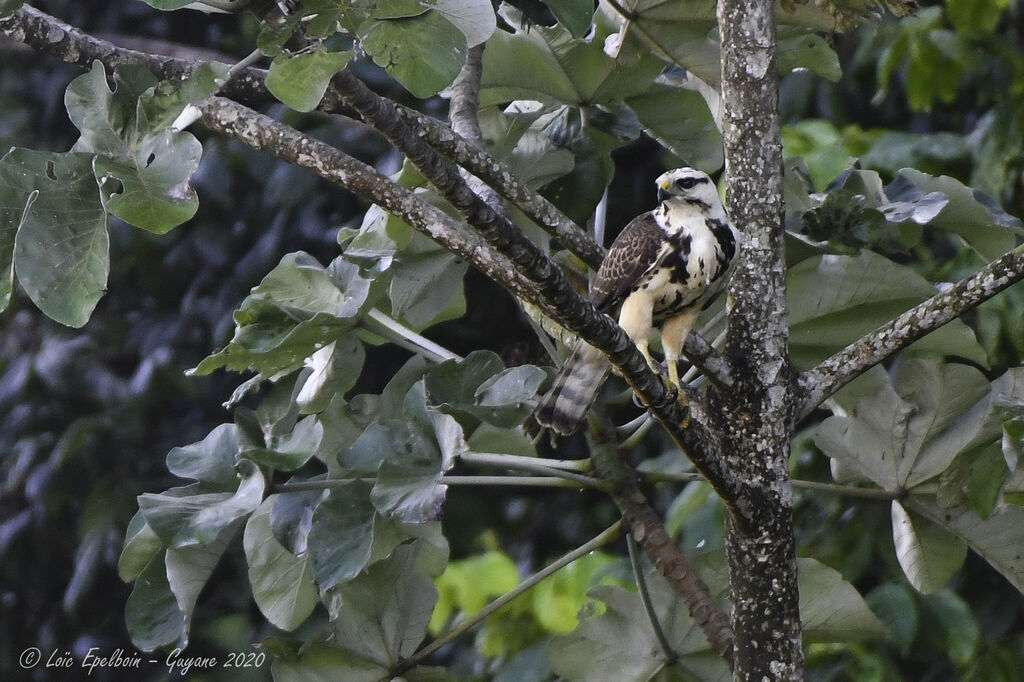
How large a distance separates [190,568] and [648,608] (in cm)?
77

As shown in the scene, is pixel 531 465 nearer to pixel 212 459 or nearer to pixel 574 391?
pixel 574 391

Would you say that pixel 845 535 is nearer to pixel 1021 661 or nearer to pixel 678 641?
pixel 1021 661

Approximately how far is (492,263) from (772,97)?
1.53 feet

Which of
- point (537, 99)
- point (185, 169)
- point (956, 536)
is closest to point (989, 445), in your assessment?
point (956, 536)

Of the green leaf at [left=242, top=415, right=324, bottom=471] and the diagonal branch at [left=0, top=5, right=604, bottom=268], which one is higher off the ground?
the diagonal branch at [left=0, top=5, right=604, bottom=268]

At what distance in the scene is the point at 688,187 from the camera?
2166mm

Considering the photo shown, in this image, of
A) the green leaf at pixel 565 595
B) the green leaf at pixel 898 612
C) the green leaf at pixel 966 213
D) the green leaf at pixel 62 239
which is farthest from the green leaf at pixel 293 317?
the green leaf at pixel 898 612

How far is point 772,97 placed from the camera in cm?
156

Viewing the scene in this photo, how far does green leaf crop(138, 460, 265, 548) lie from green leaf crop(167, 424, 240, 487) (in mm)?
70

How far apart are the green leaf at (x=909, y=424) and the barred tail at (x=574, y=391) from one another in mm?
404

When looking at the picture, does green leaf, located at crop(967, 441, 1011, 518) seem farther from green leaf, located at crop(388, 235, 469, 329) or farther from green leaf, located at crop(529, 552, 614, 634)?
green leaf, located at crop(529, 552, 614, 634)

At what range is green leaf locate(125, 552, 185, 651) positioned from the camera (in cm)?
176
